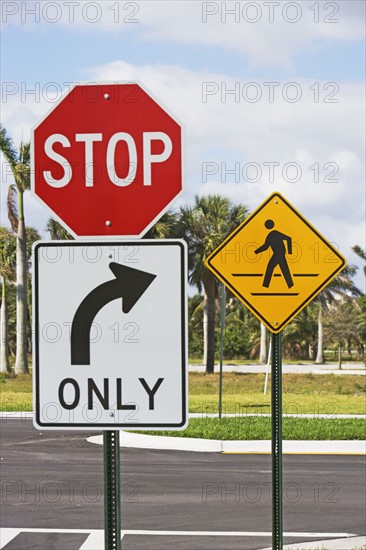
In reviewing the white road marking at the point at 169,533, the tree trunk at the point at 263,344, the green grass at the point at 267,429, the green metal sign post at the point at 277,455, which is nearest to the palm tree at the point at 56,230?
the tree trunk at the point at 263,344

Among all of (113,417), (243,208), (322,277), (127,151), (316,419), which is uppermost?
(243,208)

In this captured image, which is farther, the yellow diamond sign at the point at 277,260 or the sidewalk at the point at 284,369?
the sidewalk at the point at 284,369

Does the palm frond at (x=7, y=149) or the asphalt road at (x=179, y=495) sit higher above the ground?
the palm frond at (x=7, y=149)

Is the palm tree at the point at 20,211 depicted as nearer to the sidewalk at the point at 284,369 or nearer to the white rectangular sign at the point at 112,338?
the sidewalk at the point at 284,369

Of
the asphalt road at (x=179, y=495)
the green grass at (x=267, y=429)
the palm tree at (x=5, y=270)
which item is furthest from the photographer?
the palm tree at (x=5, y=270)

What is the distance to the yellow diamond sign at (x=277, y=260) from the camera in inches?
321

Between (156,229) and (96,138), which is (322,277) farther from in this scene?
(156,229)

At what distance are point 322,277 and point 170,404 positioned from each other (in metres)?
4.38

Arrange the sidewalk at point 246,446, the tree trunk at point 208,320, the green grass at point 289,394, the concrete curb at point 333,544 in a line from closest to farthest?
1. the concrete curb at point 333,544
2. the sidewalk at point 246,446
3. the green grass at point 289,394
4. the tree trunk at point 208,320

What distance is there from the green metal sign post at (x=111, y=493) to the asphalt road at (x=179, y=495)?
5894mm

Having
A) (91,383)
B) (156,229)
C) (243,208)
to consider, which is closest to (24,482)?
(91,383)

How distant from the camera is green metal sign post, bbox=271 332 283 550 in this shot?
7328mm

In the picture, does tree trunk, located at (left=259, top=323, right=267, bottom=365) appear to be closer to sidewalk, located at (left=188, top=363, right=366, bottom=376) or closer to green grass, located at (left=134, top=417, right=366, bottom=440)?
sidewalk, located at (left=188, top=363, right=366, bottom=376)

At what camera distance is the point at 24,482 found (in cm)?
1415
